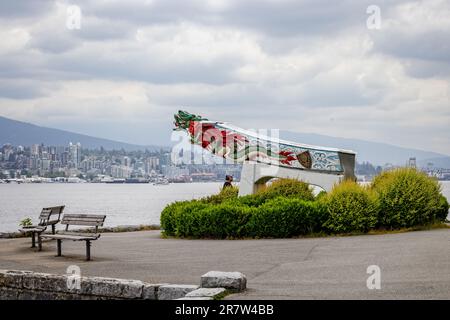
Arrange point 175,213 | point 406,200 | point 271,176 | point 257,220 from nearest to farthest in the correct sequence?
point 257,220 < point 406,200 < point 175,213 < point 271,176

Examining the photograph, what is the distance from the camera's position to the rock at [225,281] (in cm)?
1117

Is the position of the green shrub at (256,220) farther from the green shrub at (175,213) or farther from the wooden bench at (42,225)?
the wooden bench at (42,225)

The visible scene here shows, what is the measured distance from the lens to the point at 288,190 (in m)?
24.7

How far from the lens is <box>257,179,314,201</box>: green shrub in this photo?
24.4m

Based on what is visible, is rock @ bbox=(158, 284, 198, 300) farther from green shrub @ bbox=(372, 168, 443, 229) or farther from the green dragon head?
the green dragon head

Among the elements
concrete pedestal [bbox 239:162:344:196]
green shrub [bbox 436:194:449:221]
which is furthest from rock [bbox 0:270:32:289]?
green shrub [bbox 436:194:449:221]

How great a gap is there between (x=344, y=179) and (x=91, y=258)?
11.2 m

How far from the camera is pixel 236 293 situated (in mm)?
11117

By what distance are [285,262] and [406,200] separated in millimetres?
7888

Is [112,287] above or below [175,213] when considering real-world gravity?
below

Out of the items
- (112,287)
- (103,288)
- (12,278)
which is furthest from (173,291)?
(12,278)

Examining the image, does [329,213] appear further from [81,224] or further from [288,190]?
[81,224]

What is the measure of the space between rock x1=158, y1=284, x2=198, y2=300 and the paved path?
1.02 m
